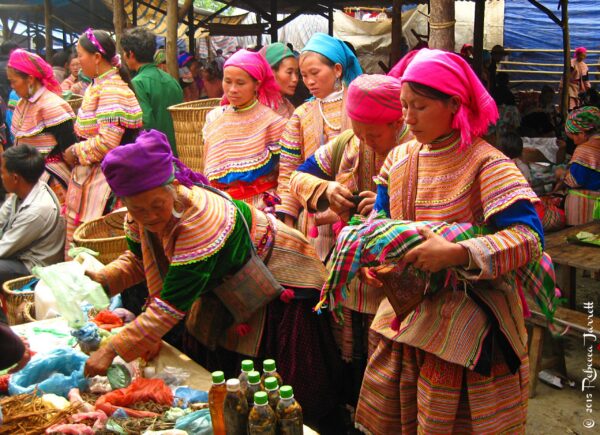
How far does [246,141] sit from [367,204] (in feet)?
4.21

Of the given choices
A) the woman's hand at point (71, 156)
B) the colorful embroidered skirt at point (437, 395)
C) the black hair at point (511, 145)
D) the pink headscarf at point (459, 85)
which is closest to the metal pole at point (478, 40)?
the black hair at point (511, 145)

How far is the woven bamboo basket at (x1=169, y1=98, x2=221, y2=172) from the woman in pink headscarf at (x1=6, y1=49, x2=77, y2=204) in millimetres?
1205

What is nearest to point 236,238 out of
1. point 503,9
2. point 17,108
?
point 17,108

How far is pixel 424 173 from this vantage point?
2078mm

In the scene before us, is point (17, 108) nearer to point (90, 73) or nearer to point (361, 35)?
point (90, 73)

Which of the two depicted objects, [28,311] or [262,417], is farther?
[28,311]

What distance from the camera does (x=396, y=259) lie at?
1.92m

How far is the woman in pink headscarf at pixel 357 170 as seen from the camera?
7.79 ft

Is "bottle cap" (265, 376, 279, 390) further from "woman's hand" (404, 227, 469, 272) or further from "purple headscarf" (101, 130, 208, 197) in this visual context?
"purple headscarf" (101, 130, 208, 197)

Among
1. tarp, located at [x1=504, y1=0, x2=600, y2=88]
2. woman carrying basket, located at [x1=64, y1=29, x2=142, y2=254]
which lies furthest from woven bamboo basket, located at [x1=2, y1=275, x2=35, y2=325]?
tarp, located at [x1=504, y1=0, x2=600, y2=88]

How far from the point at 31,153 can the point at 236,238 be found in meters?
2.50

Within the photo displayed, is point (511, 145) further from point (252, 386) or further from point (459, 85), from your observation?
point (252, 386)

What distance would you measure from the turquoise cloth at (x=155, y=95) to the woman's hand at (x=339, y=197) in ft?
9.03

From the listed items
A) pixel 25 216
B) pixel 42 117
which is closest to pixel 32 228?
pixel 25 216
